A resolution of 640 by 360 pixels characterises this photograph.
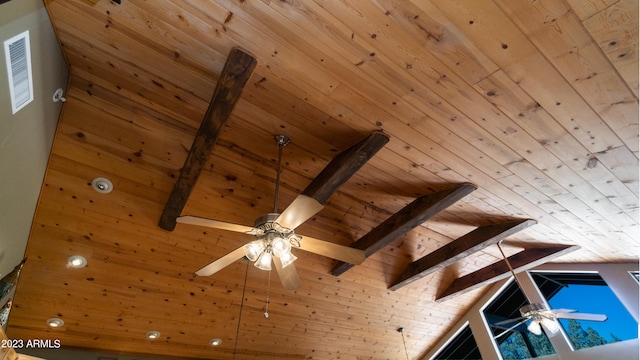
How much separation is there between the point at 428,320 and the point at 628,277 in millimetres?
2755

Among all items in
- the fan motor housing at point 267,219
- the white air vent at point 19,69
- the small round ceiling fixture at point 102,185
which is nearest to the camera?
the white air vent at point 19,69

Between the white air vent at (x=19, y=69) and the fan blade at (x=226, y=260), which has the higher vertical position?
the white air vent at (x=19, y=69)

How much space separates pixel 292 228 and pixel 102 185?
6.08 feet

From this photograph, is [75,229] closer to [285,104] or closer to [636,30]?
[285,104]

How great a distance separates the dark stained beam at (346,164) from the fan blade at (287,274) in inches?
23.9

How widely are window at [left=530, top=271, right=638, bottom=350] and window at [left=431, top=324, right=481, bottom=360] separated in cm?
148

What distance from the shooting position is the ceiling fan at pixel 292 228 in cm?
171

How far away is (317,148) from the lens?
2.46 meters

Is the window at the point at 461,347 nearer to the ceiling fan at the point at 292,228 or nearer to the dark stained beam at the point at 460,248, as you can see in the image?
the dark stained beam at the point at 460,248

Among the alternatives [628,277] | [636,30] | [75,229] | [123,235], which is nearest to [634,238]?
[628,277]

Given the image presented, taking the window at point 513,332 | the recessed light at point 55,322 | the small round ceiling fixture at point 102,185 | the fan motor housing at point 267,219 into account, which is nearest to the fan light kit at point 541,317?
the window at point 513,332

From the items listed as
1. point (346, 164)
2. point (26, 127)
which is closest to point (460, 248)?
point (346, 164)

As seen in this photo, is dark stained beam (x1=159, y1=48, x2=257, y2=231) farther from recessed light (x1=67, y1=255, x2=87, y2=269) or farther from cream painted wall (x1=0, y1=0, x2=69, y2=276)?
recessed light (x1=67, y1=255, x2=87, y2=269)

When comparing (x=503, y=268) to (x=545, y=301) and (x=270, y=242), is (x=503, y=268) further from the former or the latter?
(x=270, y=242)
